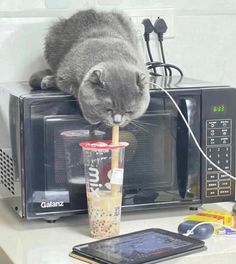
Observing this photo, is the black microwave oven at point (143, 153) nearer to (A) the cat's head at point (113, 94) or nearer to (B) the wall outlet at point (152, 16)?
(A) the cat's head at point (113, 94)

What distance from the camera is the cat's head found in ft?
4.43

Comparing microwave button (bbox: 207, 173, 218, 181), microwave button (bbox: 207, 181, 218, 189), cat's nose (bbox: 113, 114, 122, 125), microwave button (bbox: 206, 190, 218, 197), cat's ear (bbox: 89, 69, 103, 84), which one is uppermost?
cat's ear (bbox: 89, 69, 103, 84)

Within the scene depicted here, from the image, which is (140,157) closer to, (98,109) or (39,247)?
(98,109)

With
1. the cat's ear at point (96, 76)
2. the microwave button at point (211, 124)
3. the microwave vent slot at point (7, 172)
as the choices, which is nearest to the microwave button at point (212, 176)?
the microwave button at point (211, 124)

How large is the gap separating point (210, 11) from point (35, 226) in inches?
32.4

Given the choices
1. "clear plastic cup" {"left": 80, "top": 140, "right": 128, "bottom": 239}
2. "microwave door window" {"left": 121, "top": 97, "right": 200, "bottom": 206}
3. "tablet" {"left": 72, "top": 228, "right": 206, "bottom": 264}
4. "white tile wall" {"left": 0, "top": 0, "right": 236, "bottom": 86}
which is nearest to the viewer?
"tablet" {"left": 72, "top": 228, "right": 206, "bottom": 264}

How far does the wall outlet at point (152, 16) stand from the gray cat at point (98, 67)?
142mm

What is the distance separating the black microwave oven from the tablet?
0.55 ft

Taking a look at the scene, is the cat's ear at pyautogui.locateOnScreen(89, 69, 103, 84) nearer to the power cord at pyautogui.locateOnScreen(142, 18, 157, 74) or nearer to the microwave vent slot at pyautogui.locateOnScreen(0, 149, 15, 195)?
the microwave vent slot at pyautogui.locateOnScreen(0, 149, 15, 195)

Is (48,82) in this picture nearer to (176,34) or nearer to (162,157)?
(162,157)

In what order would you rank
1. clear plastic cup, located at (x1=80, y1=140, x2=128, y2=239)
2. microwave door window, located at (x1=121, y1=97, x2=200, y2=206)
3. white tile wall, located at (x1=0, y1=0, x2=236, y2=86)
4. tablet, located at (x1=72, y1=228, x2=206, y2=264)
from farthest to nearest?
white tile wall, located at (x1=0, y1=0, x2=236, y2=86) < microwave door window, located at (x1=121, y1=97, x2=200, y2=206) < clear plastic cup, located at (x1=80, y1=140, x2=128, y2=239) < tablet, located at (x1=72, y1=228, x2=206, y2=264)

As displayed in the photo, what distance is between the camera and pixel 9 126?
1.42 metres

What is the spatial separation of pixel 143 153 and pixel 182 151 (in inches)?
3.4

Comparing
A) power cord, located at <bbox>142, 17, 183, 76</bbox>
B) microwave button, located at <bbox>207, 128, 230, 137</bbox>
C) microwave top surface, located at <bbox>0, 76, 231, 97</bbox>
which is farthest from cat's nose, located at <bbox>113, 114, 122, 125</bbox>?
power cord, located at <bbox>142, 17, 183, 76</bbox>
